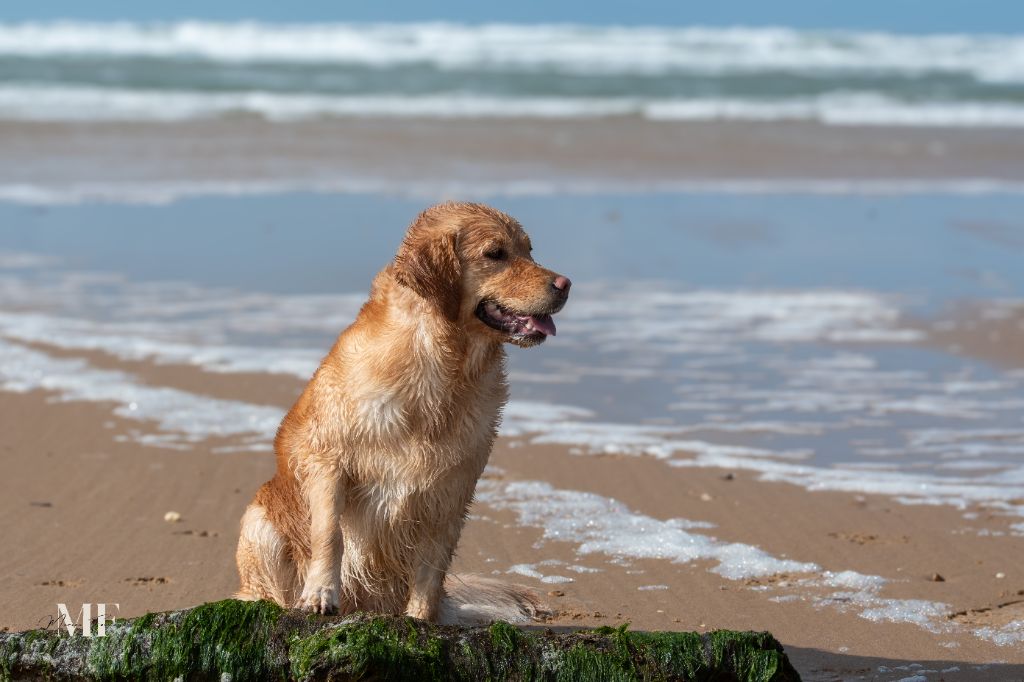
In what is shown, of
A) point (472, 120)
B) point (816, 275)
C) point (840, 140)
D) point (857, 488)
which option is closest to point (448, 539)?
point (857, 488)

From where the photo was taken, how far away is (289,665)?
13.3 ft

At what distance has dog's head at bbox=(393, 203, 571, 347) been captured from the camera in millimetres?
4371

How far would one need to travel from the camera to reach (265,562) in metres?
4.82

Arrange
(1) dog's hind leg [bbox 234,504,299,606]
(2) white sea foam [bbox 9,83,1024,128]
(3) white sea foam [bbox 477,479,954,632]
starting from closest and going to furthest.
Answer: (1) dog's hind leg [bbox 234,504,299,606], (3) white sea foam [bbox 477,479,954,632], (2) white sea foam [bbox 9,83,1024,128]

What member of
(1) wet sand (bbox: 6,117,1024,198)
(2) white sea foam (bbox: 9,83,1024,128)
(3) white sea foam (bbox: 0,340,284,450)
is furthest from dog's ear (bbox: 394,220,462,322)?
(2) white sea foam (bbox: 9,83,1024,128)

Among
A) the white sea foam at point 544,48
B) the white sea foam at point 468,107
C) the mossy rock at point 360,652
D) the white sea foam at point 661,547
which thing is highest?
the white sea foam at point 544,48

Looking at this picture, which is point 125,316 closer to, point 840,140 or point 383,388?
point 383,388

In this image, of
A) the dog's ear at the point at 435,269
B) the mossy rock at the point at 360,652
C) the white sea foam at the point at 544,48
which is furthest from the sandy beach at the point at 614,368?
the white sea foam at the point at 544,48

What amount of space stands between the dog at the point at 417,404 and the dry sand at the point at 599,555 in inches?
42.9

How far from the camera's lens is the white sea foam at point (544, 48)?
147ft

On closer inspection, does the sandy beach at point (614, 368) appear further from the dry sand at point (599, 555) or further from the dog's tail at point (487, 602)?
the dog's tail at point (487, 602)

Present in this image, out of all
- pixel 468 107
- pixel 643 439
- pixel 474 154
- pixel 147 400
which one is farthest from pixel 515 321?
pixel 468 107

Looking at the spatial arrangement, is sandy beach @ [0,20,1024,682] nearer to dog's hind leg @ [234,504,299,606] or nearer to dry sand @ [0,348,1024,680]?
dry sand @ [0,348,1024,680]

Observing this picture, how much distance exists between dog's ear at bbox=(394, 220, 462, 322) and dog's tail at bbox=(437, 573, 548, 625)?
1.24 metres
